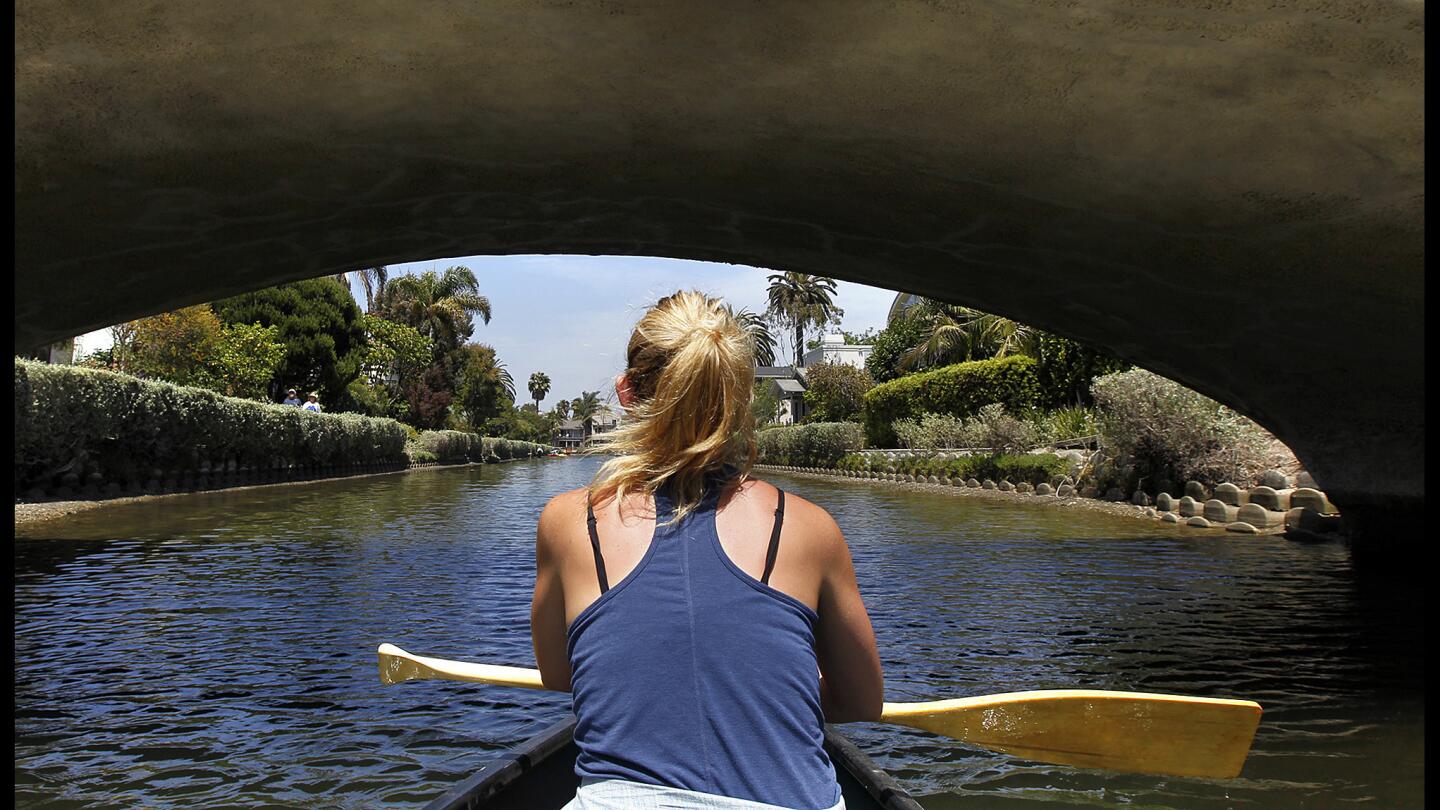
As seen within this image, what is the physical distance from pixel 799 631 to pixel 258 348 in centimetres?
3706

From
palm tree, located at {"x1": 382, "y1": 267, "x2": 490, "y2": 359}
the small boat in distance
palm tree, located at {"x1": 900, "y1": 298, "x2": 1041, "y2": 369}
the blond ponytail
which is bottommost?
the small boat in distance

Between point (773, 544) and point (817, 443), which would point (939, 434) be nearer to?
point (817, 443)

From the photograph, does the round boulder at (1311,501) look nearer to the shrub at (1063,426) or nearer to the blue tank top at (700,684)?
the shrub at (1063,426)

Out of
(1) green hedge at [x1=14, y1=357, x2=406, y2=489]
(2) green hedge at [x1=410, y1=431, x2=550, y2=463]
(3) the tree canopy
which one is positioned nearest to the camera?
Answer: (1) green hedge at [x1=14, y1=357, x2=406, y2=489]

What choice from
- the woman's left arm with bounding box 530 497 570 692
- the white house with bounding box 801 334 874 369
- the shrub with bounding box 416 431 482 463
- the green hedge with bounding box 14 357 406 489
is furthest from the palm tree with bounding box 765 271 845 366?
the woman's left arm with bounding box 530 497 570 692

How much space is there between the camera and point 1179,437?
711 inches

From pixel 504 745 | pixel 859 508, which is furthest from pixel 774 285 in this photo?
pixel 504 745

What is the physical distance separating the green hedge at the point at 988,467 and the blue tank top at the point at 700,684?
21.7 m

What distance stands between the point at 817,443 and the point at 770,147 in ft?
125

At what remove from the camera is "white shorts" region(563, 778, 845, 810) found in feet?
5.84

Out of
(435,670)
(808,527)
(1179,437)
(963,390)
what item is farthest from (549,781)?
(963,390)

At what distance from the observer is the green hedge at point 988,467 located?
22984mm

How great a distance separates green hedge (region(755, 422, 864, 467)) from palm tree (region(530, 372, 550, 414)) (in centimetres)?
13524

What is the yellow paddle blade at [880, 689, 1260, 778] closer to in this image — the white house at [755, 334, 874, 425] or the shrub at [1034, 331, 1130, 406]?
the shrub at [1034, 331, 1130, 406]
